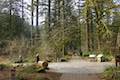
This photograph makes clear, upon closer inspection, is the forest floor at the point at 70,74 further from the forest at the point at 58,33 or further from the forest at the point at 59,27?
the forest at the point at 59,27

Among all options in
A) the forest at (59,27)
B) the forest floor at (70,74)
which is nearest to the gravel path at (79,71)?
the forest floor at (70,74)

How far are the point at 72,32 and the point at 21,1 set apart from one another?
43.5 feet

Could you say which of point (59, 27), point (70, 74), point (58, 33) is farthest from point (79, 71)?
point (59, 27)

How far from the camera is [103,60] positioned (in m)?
19.7

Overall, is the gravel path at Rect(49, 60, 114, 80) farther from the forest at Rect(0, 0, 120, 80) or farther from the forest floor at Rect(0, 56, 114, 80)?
the forest at Rect(0, 0, 120, 80)

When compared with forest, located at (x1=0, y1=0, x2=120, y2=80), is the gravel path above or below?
below

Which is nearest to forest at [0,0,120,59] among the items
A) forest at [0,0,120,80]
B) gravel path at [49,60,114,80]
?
forest at [0,0,120,80]

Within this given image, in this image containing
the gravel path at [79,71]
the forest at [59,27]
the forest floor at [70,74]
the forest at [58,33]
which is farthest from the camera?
the forest at [59,27]

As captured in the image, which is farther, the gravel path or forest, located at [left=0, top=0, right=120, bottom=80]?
forest, located at [left=0, top=0, right=120, bottom=80]

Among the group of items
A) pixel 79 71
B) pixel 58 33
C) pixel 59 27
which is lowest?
pixel 79 71

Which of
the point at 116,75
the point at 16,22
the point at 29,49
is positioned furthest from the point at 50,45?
the point at 16,22

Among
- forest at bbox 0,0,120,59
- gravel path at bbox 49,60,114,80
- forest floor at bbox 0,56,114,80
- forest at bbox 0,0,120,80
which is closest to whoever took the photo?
forest floor at bbox 0,56,114,80

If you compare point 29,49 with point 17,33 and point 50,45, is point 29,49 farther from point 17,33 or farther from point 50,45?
point 17,33

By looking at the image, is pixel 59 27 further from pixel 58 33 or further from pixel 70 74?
pixel 70 74
